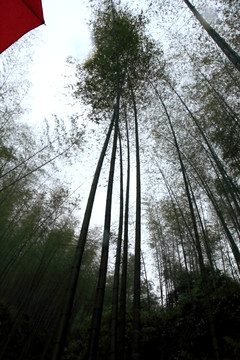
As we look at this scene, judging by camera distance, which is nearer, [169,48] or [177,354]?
[177,354]

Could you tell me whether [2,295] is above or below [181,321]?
above

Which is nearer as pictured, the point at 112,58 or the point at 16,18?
the point at 16,18

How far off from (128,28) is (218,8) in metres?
1.66

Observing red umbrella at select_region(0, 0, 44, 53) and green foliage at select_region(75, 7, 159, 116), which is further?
green foliage at select_region(75, 7, 159, 116)

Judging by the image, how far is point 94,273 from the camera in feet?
32.7

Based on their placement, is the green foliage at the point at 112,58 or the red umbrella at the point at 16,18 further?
the green foliage at the point at 112,58

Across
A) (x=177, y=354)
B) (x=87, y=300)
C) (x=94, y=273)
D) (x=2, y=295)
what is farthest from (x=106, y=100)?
(x=87, y=300)

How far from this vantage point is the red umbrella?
5.99ft

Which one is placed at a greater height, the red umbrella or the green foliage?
the green foliage

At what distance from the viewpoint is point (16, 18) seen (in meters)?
1.87

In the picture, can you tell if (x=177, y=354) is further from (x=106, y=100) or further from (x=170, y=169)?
(x=106, y=100)

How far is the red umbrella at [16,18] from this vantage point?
1826mm

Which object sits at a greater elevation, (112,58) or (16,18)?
(112,58)

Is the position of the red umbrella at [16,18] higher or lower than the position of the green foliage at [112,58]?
lower
